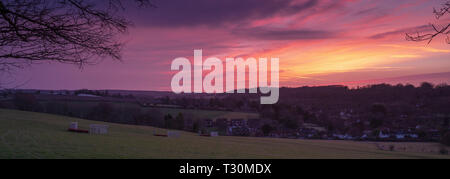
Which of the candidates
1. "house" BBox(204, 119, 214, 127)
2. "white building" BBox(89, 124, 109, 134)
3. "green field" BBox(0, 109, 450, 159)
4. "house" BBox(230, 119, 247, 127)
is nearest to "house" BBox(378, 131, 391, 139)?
"house" BBox(230, 119, 247, 127)

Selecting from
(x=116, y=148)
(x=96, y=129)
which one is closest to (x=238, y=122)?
(x=96, y=129)

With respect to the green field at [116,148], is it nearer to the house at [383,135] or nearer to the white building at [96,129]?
the white building at [96,129]

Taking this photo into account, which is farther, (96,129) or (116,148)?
(96,129)

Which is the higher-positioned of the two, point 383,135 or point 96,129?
point 96,129

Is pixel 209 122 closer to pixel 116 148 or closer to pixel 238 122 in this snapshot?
pixel 238 122

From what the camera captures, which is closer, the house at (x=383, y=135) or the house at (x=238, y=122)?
the house at (x=383, y=135)

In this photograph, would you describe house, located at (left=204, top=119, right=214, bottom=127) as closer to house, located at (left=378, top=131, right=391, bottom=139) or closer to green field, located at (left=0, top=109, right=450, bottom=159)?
house, located at (left=378, top=131, right=391, bottom=139)

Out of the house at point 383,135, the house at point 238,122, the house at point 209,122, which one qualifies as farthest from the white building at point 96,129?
the house at point 383,135
